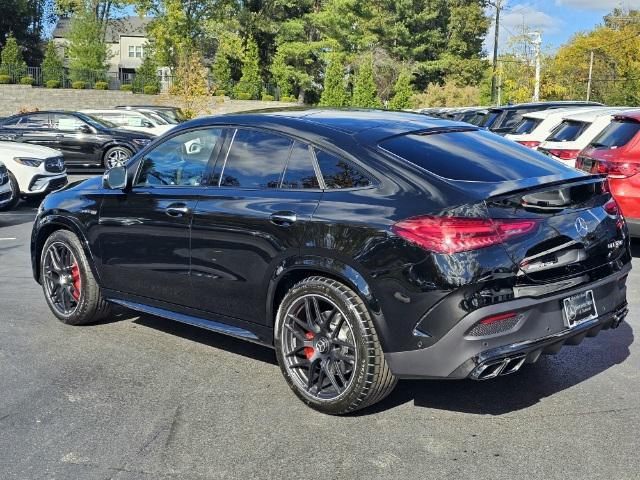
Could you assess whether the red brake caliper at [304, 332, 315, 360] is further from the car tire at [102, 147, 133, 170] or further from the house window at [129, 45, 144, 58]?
the house window at [129, 45, 144, 58]

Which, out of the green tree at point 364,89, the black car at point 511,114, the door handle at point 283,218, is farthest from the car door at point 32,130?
the green tree at point 364,89

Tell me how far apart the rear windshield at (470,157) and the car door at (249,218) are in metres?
0.60

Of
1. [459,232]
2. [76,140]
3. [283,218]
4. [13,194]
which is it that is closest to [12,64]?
[76,140]

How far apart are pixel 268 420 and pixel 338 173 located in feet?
4.78

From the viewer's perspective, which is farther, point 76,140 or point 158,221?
point 76,140

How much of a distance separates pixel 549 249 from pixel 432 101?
175ft

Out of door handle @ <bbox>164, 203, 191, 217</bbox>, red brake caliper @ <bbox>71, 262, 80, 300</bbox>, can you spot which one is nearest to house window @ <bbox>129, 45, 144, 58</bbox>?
red brake caliper @ <bbox>71, 262, 80, 300</bbox>

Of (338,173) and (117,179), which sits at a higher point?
(338,173)

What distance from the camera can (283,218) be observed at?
4402 millimetres

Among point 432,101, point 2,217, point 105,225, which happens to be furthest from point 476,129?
point 432,101

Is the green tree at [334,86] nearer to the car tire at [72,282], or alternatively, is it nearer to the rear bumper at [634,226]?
the rear bumper at [634,226]

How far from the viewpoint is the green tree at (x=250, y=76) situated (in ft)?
168

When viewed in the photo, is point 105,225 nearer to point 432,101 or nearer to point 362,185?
point 362,185

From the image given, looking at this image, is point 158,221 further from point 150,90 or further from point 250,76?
point 250,76
